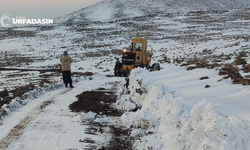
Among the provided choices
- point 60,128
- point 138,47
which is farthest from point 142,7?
point 60,128

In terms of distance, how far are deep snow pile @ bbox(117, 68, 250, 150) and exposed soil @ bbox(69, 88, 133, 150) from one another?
0.82ft

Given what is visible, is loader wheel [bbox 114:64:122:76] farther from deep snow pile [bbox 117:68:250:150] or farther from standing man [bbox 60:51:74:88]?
deep snow pile [bbox 117:68:250:150]

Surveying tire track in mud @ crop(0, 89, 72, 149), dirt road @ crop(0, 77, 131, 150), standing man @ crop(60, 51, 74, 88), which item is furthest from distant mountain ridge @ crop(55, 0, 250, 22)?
tire track in mud @ crop(0, 89, 72, 149)

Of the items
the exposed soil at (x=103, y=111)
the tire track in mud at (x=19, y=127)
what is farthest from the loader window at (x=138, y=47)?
the tire track in mud at (x=19, y=127)

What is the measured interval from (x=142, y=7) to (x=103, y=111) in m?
82.7

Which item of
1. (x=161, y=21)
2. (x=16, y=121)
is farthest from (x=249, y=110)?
(x=161, y=21)

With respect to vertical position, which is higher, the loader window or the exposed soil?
the loader window

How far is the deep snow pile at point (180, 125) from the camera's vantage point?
2.93 metres

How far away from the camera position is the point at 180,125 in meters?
4.04

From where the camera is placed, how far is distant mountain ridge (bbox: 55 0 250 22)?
79.7 metres

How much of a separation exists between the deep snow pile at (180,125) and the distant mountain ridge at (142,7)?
72.9 metres

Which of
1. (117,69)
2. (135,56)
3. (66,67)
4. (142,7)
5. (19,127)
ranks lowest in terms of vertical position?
(19,127)

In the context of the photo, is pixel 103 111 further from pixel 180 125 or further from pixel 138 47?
pixel 138 47

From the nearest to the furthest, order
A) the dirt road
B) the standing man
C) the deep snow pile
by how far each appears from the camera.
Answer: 1. the deep snow pile
2. the dirt road
3. the standing man
